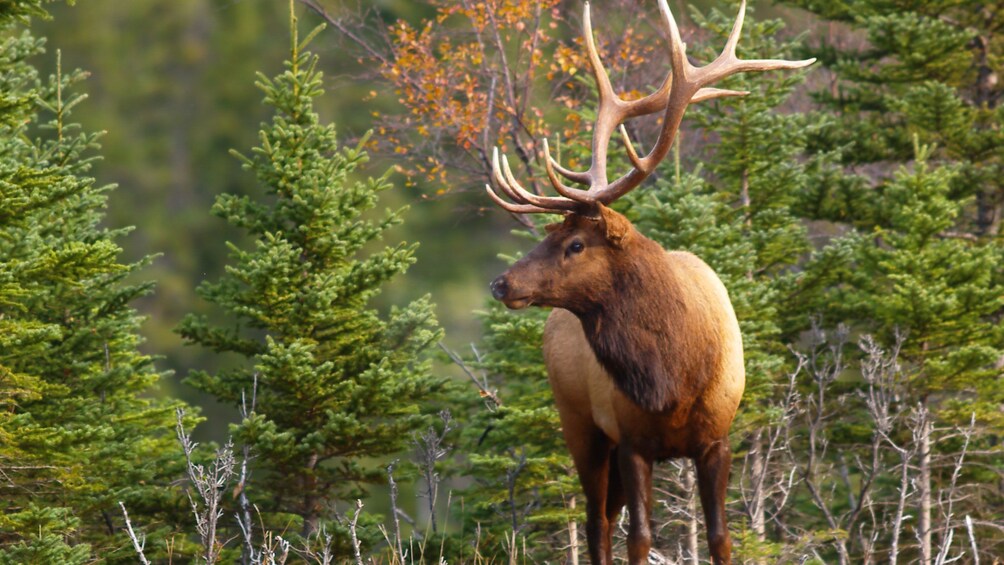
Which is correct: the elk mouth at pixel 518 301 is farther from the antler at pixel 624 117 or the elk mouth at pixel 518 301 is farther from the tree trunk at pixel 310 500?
the tree trunk at pixel 310 500

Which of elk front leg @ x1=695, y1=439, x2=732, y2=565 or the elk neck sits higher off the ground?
the elk neck

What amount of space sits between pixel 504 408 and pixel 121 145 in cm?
2124

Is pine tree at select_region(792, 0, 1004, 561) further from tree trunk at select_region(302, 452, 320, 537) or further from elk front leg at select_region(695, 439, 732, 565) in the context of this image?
tree trunk at select_region(302, 452, 320, 537)

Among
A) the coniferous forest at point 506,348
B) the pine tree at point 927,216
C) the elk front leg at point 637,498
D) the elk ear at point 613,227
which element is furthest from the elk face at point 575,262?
the pine tree at point 927,216

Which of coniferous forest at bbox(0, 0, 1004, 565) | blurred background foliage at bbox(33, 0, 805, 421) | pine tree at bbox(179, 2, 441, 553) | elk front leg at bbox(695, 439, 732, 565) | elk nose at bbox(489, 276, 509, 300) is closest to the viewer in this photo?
elk nose at bbox(489, 276, 509, 300)

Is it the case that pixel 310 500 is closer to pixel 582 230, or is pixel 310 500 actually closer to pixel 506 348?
pixel 506 348

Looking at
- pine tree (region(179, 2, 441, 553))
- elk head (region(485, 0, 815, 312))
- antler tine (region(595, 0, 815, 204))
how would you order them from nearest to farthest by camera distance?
1. elk head (region(485, 0, 815, 312))
2. antler tine (region(595, 0, 815, 204))
3. pine tree (region(179, 2, 441, 553))

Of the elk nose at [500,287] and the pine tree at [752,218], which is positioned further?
the pine tree at [752,218]

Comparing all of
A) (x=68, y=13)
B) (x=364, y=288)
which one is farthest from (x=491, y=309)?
(x=68, y=13)

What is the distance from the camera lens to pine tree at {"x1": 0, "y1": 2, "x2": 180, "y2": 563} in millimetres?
7430

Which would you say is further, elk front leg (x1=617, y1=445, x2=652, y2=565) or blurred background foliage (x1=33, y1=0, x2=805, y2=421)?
blurred background foliage (x1=33, y1=0, x2=805, y2=421)

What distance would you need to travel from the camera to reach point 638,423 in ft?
19.2

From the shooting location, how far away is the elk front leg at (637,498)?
5750 mm

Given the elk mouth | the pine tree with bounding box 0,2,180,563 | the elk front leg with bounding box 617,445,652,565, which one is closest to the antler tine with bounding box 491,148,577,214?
the elk mouth
